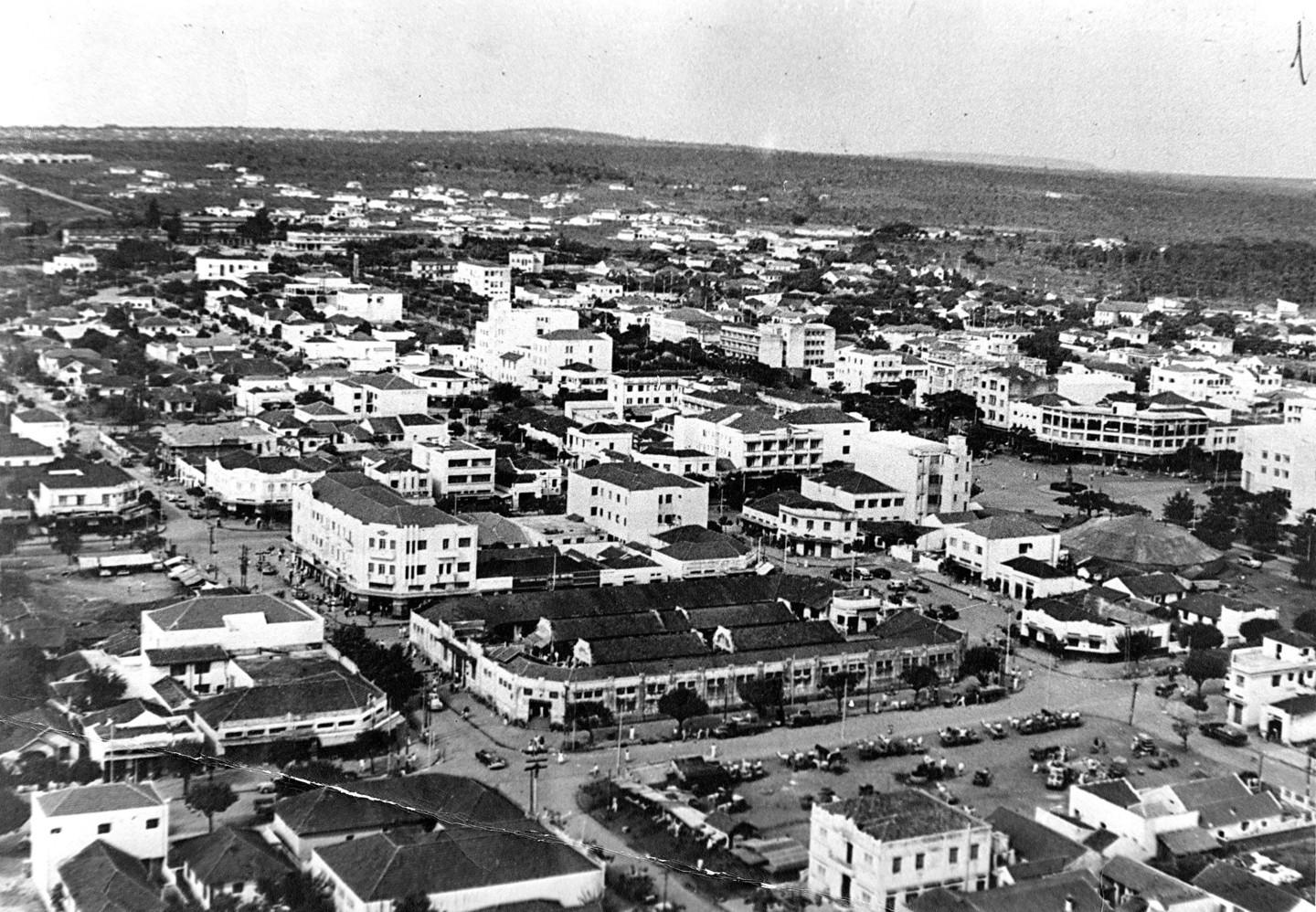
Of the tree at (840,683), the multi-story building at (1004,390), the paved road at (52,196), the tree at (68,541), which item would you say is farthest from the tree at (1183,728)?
the paved road at (52,196)

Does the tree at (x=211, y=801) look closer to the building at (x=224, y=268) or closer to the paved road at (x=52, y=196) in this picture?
the paved road at (x=52, y=196)

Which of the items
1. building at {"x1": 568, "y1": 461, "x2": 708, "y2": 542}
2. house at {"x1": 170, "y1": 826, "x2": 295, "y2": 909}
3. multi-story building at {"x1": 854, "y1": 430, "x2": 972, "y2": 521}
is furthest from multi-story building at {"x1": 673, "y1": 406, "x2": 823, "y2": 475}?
house at {"x1": 170, "y1": 826, "x2": 295, "y2": 909}

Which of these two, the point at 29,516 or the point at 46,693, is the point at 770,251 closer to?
the point at 29,516

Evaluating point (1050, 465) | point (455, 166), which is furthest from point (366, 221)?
point (1050, 465)

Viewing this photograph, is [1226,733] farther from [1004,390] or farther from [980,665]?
[1004,390]

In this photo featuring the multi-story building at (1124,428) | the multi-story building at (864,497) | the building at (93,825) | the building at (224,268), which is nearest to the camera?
the building at (93,825)

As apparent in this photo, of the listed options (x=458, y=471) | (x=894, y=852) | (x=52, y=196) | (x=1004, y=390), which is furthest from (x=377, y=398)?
(x=894, y=852)
